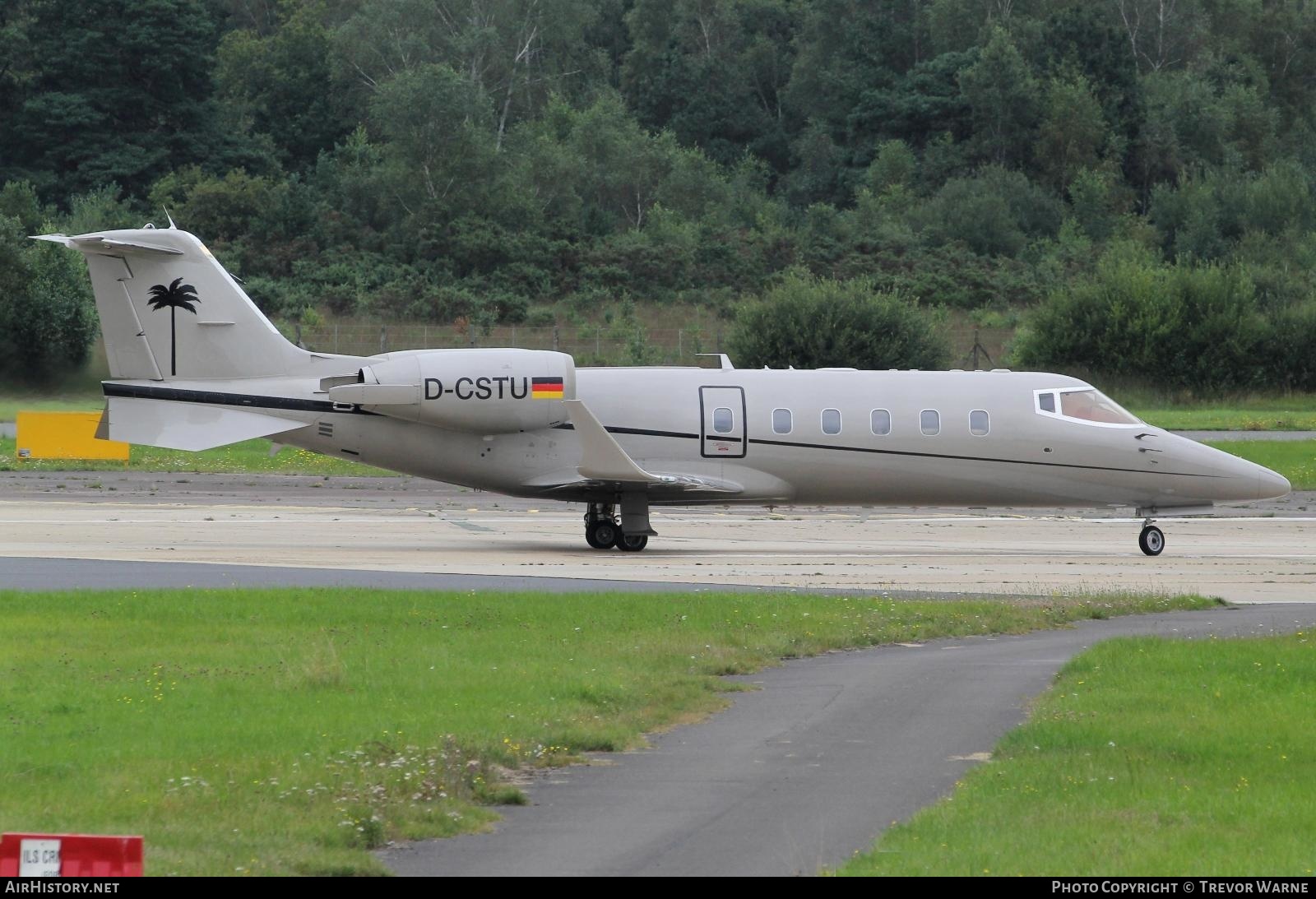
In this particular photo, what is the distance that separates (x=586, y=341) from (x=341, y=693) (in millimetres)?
58829

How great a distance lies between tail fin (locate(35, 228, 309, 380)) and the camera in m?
27.4

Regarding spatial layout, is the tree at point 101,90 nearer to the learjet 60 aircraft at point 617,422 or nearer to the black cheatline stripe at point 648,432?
the learjet 60 aircraft at point 617,422

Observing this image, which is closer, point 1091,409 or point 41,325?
point 1091,409

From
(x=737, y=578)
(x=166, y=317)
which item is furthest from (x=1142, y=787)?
(x=166, y=317)

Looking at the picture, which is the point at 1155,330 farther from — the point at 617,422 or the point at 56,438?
the point at 617,422

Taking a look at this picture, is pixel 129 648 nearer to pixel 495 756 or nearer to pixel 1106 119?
pixel 495 756

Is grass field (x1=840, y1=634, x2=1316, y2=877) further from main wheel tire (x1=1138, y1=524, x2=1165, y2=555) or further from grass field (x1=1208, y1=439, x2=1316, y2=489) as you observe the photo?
grass field (x1=1208, y1=439, x2=1316, y2=489)

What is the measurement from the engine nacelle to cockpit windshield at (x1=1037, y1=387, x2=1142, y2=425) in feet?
26.8

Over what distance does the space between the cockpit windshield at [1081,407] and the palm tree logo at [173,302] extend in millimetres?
14137

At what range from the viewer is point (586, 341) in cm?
7231

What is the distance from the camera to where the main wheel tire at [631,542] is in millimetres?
28141

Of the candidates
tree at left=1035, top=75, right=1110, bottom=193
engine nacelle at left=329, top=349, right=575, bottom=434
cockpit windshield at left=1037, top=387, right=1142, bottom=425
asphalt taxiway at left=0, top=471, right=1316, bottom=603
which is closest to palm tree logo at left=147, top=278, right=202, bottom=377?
engine nacelle at left=329, top=349, right=575, bottom=434

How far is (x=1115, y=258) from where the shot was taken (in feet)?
248

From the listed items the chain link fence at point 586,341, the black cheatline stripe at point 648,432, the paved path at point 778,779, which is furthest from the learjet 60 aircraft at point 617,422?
the chain link fence at point 586,341
